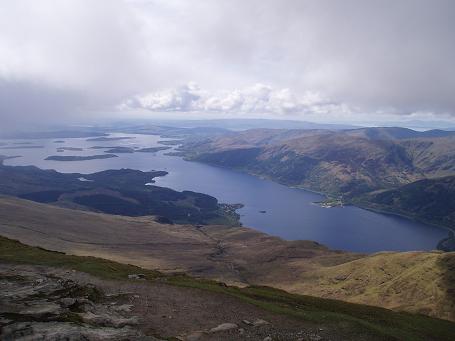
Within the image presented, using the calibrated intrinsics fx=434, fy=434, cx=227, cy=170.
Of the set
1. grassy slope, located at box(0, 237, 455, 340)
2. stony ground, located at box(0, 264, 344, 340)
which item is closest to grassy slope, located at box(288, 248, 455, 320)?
grassy slope, located at box(0, 237, 455, 340)

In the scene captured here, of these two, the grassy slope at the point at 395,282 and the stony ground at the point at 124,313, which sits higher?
the stony ground at the point at 124,313

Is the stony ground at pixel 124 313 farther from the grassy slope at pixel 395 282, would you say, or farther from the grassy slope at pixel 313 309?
the grassy slope at pixel 395 282

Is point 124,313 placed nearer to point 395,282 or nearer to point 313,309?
point 313,309

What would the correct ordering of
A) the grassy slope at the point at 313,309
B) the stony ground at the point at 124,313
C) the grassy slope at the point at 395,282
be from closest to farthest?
the stony ground at the point at 124,313 → the grassy slope at the point at 313,309 → the grassy slope at the point at 395,282

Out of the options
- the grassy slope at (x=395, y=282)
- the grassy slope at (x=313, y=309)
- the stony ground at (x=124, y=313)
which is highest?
the stony ground at (x=124, y=313)

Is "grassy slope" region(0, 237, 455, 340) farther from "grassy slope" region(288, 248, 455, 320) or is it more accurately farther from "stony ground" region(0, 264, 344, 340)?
A: "grassy slope" region(288, 248, 455, 320)

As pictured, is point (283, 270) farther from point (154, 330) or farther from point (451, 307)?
point (154, 330)

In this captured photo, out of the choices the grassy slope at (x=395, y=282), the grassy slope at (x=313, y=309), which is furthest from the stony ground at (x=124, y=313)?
the grassy slope at (x=395, y=282)
